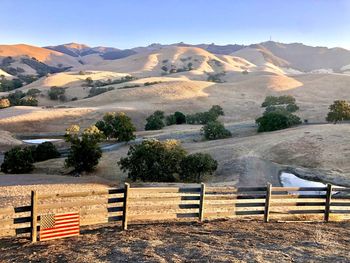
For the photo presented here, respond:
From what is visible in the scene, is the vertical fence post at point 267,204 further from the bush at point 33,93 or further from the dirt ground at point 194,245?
the bush at point 33,93

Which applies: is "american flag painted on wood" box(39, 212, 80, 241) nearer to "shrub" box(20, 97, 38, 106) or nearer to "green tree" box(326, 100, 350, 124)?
"green tree" box(326, 100, 350, 124)

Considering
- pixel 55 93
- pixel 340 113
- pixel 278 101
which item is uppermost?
pixel 55 93

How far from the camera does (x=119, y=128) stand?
53.6 m

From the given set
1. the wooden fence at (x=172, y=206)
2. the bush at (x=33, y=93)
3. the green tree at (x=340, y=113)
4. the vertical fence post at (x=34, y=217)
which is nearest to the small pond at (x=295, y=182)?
the wooden fence at (x=172, y=206)

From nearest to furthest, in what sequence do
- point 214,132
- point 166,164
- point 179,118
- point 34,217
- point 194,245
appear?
point 34,217 → point 194,245 → point 166,164 → point 214,132 → point 179,118

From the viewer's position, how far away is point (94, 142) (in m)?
38.5

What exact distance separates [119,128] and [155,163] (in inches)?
873

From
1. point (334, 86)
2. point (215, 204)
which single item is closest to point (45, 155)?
point (215, 204)

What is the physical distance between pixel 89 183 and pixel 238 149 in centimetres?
1745

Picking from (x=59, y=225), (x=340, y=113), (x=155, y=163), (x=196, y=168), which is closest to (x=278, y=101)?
(x=340, y=113)

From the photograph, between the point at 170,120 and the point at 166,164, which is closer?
the point at 166,164

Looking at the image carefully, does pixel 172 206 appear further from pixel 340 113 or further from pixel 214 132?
pixel 340 113

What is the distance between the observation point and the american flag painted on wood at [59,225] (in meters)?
11.1

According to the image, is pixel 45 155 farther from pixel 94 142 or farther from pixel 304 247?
pixel 304 247
